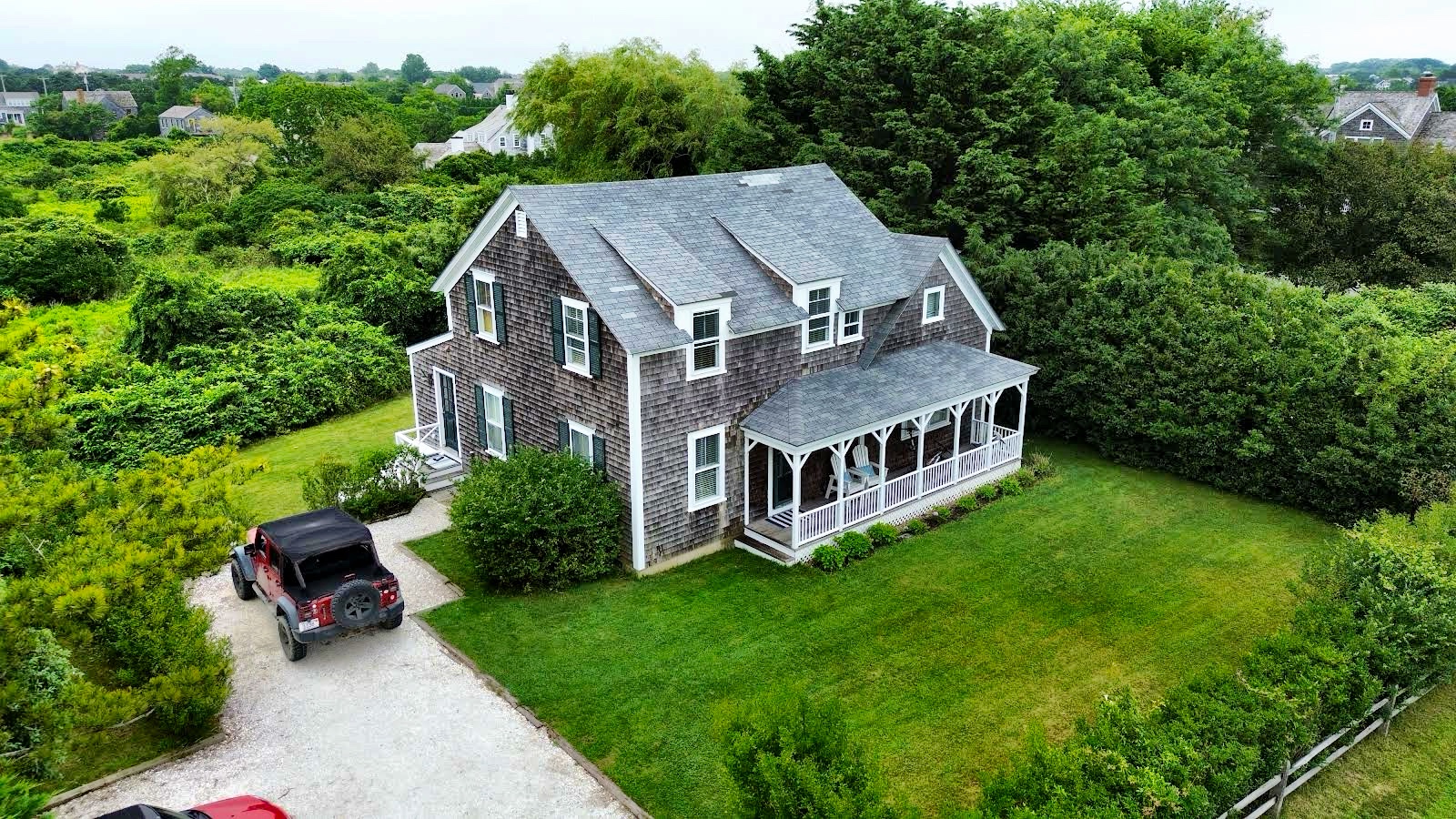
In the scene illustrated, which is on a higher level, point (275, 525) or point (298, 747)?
point (275, 525)

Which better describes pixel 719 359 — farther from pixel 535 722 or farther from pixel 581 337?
pixel 535 722

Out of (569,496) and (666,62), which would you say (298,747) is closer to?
(569,496)

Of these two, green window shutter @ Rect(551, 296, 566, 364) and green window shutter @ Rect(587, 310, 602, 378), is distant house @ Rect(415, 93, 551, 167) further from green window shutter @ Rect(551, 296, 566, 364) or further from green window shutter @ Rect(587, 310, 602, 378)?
green window shutter @ Rect(587, 310, 602, 378)

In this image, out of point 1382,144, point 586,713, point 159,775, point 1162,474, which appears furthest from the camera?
point 1382,144

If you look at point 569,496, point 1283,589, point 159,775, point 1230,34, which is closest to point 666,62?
point 1230,34

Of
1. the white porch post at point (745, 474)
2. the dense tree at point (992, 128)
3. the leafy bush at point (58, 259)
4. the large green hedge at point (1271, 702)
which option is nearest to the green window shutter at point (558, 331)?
the white porch post at point (745, 474)

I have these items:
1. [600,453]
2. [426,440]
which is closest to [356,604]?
[600,453]

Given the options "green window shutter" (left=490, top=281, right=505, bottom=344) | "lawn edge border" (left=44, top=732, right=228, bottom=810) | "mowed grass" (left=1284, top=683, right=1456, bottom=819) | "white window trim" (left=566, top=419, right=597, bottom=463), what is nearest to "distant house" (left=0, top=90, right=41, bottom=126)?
"green window shutter" (left=490, top=281, right=505, bottom=344)
